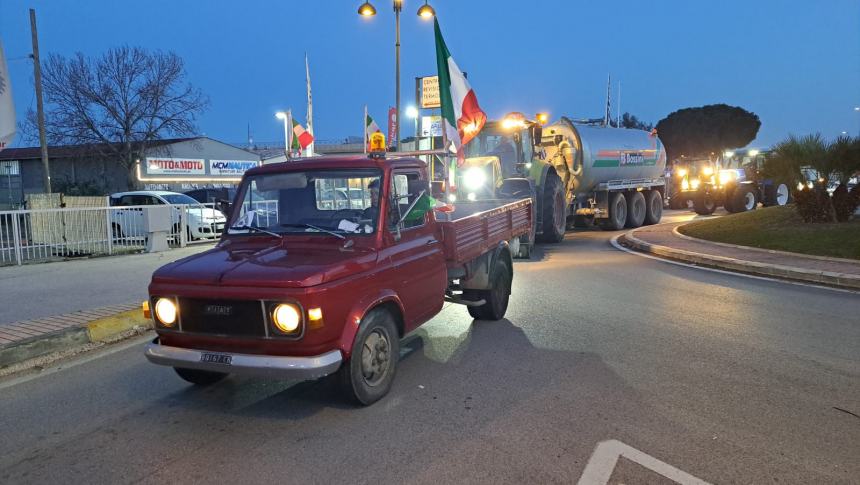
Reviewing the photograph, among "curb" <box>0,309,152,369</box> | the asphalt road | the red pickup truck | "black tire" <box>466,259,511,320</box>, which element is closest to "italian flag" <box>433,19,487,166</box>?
"black tire" <box>466,259,511,320</box>

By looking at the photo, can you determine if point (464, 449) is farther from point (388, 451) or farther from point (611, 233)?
point (611, 233)

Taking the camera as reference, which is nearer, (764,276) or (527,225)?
(527,225)

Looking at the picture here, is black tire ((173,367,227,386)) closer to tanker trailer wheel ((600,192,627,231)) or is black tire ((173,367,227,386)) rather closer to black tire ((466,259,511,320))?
black tire ((466,259,511,320))

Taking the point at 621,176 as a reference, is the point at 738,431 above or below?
below

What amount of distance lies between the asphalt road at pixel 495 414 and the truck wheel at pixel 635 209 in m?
15.1

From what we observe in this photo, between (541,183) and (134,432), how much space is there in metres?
12.9

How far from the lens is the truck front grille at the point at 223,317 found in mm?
4070

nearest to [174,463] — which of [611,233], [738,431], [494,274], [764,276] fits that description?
[738,431]

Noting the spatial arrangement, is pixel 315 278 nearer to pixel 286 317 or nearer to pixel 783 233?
pixel 286 317

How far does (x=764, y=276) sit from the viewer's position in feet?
35.0

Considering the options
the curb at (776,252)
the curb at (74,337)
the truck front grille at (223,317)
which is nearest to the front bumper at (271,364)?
the truck front grille at (223,317)

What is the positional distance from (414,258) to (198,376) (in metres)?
2.08

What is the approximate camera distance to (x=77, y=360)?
602 centimetres

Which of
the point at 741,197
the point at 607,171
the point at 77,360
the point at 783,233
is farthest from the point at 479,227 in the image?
the point at 741,197
